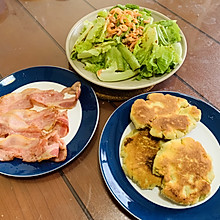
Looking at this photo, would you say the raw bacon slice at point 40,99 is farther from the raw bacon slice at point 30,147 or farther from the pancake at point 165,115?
the pancake at point 165,115

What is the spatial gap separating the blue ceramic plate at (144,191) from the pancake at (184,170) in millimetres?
63

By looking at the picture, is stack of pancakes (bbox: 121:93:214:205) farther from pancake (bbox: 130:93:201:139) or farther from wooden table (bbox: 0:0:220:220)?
wooden table (bbox: 0:0:220:220)

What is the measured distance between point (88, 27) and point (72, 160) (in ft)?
2.92

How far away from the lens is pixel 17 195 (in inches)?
47.5

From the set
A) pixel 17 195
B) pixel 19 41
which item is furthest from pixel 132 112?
pixel 19 41

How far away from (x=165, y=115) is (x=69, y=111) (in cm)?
54

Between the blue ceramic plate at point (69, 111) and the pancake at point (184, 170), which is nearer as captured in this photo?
the pancake at point (184, 170)

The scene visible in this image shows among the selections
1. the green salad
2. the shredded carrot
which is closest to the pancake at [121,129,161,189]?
the green salad

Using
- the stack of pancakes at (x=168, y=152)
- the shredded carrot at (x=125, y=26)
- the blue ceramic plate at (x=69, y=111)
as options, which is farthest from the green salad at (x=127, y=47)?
the stack of pancakes at (x=168, y=152)

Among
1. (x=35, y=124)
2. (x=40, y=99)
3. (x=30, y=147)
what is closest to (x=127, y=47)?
(x=40, y=99)

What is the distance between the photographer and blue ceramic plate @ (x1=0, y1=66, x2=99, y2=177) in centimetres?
122

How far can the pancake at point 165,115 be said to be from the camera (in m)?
1.21

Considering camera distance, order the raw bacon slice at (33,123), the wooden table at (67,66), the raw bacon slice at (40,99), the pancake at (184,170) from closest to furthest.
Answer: the pancake at (184,170), the wooden table at (67,66), the raw bacon slice at (33,123), the raw bacon slice at (40,99)

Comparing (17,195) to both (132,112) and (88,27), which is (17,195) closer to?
(132,112)
